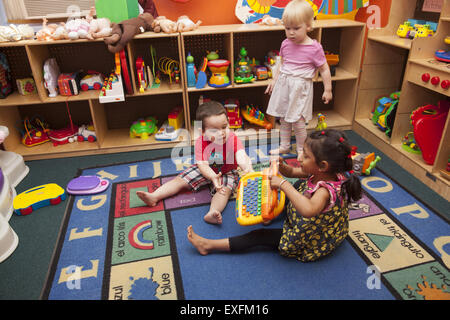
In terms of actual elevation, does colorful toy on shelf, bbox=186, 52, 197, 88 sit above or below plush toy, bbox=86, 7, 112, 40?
below

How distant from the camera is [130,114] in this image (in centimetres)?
319

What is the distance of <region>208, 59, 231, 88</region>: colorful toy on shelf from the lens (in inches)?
108

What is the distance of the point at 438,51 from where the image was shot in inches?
89.5

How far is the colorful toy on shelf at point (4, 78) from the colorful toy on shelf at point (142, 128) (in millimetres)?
997

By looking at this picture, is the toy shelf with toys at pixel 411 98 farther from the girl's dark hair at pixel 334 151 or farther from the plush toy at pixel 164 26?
the plush toy at pixel 164 26

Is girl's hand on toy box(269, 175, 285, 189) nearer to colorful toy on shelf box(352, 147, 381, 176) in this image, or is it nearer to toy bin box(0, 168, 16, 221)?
colorful toy on shelf box(352, 147, 381, 176)

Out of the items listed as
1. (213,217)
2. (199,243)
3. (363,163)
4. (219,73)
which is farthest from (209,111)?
(363,163)

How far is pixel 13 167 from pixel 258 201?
6.06ft

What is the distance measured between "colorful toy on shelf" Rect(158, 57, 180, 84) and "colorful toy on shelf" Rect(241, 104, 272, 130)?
26.2 inches

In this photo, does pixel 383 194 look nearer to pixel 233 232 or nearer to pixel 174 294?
A: pixel 233 232

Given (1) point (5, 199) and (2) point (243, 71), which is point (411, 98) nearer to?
(2) point (243, 71)

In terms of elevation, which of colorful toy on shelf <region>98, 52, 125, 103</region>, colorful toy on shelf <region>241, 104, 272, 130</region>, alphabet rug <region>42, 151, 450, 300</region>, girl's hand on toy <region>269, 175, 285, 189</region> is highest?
colorful toy on shelf <region>98, 52, 125, 103</region>

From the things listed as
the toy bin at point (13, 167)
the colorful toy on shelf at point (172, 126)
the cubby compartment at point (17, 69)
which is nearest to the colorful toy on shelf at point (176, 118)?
the colorful toy on shelf at point (172, 126)

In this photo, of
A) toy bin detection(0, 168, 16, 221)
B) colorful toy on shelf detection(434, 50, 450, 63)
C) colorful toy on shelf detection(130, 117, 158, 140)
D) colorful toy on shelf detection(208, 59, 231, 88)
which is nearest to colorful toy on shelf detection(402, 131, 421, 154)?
colorful toy on shelf detection(434, 50, 450, 63)
